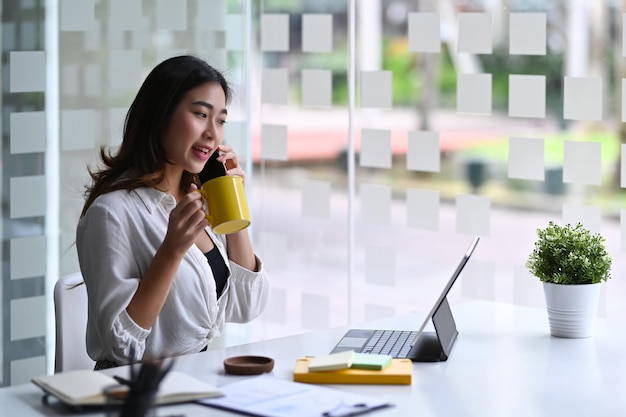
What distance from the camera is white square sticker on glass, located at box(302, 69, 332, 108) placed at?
3.71 metres

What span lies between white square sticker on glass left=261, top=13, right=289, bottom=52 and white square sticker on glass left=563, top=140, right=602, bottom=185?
1301 mm

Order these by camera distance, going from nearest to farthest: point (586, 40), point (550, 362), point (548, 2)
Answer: point (550, 362), point (548, 2), point (586, 40)

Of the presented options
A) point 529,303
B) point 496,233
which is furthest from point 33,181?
point 496,233

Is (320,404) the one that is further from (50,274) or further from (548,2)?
(548,2)

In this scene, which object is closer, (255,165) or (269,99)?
(269,99)

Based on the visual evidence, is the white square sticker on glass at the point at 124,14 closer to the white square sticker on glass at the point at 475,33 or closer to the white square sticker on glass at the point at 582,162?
the white square sticker on glass at the point at 475,33

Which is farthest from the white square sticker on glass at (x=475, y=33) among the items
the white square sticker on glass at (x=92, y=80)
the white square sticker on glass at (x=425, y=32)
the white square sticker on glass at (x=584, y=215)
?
the white square sticker on glass at (x=92, y=80)

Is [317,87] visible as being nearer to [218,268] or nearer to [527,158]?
[527,158]

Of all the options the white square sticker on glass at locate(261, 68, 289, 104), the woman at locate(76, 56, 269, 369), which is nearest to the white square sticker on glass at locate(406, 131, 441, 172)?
the white square sticker on glass at locate(261, 68, 289, 104)

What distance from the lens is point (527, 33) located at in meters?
3.07

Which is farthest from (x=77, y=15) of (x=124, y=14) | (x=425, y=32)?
(x=425, y=32)

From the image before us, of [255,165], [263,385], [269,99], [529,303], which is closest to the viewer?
[263,385]

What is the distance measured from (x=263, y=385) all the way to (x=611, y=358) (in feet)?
2.49

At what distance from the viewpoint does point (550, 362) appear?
199 centimetres
